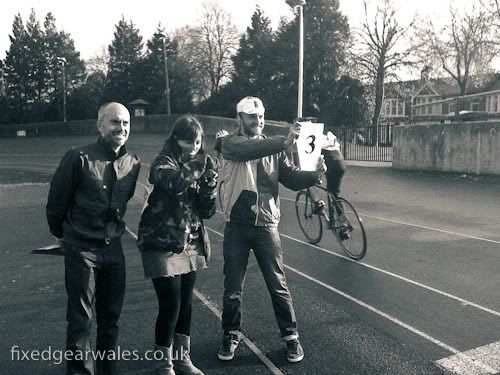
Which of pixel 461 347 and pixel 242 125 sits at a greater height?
pixel 242 125

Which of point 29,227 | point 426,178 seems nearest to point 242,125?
point 29,227

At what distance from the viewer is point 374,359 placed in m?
3.86

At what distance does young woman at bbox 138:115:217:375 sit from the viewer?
11.4ft

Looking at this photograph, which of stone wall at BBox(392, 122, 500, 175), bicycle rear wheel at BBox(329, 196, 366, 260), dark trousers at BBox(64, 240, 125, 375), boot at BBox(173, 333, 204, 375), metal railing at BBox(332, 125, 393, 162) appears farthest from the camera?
metal railing at BBox(332, 125, 393, 162)

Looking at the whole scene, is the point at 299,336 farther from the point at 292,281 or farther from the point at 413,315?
the point at 292,281

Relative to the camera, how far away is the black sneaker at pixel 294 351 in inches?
151

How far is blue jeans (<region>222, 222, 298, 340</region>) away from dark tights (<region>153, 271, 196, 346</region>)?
1.54 feet

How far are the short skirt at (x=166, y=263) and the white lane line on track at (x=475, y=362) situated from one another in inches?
75.4

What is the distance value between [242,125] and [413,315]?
232cm

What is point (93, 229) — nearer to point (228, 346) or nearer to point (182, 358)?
point (182, 358)

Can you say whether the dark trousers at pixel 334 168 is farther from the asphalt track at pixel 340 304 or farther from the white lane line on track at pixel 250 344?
the white lane line on track at pixel 250 344

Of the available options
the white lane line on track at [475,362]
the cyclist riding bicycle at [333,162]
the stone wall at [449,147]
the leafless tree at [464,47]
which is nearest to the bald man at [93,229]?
the white lane line on track at [475,362]

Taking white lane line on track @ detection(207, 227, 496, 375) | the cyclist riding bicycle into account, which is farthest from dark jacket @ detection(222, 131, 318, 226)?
the cyclist riding bicycle

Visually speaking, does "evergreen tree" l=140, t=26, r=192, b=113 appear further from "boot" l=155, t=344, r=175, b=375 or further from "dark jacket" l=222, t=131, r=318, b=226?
"boot" l=155, t=344, r=175, b=375
